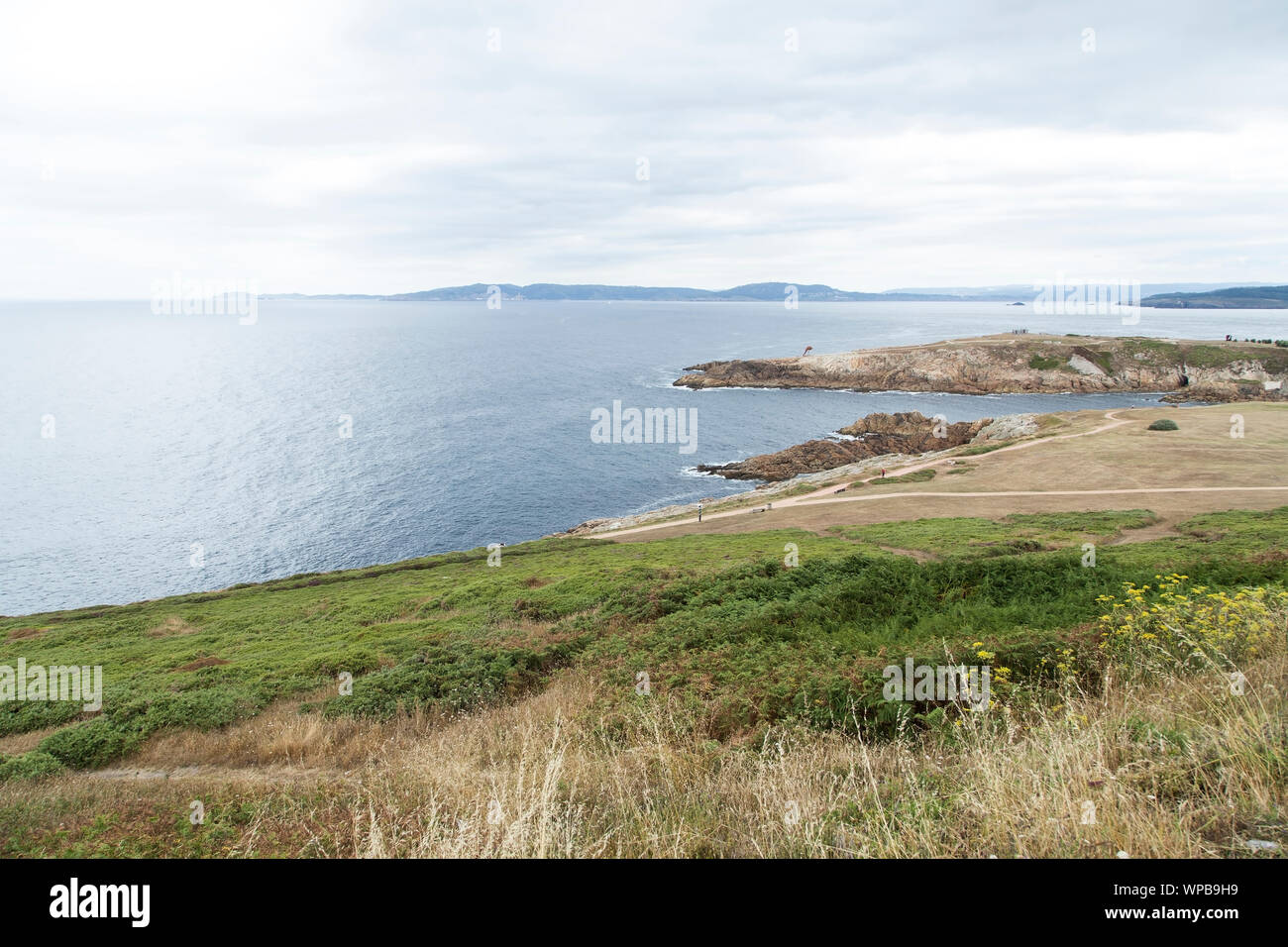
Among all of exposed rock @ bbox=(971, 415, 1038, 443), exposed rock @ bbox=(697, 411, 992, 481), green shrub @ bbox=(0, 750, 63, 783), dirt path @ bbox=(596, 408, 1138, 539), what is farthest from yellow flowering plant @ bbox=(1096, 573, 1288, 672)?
exposed rock @ bbox=(971, 415, 1038, 443)

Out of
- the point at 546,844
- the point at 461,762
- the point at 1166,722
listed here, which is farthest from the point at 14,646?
the point at 1166,722

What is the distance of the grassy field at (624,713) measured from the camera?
5.61 metres

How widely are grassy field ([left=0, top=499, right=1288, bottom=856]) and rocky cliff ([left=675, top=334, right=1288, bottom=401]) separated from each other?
9469 cm

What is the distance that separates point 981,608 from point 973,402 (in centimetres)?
9813

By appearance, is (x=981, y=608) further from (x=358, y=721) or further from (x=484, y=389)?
(x=484, y=389)

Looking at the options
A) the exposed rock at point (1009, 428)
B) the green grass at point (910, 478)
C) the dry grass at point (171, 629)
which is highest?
the exposed rock at point (1009, 428)

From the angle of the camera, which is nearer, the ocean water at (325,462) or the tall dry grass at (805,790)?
the tall dry grass at (805,790)

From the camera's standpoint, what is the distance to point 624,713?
419 inches

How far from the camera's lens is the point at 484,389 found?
119 meters

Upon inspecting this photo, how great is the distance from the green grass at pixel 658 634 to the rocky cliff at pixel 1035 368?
93225 millimetres

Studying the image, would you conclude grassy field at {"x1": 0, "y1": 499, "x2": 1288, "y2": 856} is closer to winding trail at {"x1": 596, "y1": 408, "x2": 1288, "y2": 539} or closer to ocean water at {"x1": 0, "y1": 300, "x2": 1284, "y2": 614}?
winding trail at {"x1": 596, "y1": 408, "x2": 1288, "y2": 539}

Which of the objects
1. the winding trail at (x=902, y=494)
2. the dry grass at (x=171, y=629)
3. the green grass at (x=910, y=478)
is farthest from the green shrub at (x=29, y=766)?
the green grass at (x=910, y=478)

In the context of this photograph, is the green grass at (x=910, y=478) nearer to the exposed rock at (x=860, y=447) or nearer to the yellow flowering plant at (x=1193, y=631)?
the exposed rock at (x=860, y=447)

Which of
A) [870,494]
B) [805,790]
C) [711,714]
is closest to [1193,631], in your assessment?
[711,714]
